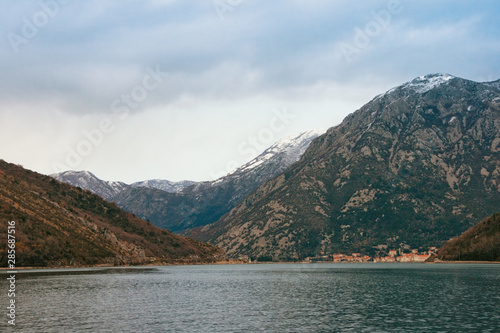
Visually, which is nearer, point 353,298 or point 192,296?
A: point 353,298

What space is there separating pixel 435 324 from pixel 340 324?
38.0ft

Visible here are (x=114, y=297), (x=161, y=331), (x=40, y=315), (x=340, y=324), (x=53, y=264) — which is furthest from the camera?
(x=53, y=264)

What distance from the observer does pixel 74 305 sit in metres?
83.3

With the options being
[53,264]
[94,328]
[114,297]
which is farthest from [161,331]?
[53,264]

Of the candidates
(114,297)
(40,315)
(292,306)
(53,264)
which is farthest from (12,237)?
(292,306)

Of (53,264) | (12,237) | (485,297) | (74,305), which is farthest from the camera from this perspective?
(53,264)

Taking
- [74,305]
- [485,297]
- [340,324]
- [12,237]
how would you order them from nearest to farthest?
[340,324] → [74,305] → [485,297] → [12,237]

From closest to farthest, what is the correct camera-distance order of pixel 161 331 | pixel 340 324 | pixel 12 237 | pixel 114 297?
1. pixel 161 331
2. pixel 340 324
3. pixel 114 297
4. pixel 12 237

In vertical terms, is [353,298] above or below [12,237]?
below

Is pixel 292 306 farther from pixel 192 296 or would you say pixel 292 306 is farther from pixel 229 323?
pixel 192 296

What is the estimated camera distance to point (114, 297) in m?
98.2

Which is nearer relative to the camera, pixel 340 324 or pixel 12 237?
pixel 340 324

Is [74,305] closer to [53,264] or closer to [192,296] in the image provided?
[192,296]

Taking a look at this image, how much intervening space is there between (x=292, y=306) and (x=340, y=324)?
21812mm
